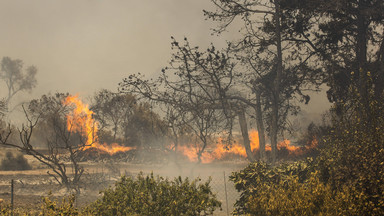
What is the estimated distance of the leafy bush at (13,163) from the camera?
26.7m

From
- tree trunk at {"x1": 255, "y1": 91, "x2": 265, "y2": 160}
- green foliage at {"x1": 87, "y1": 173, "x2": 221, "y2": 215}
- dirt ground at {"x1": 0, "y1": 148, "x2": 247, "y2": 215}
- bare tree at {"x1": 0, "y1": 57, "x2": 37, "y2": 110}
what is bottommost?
dirt ground at {"x1": 0, "y1": 148, "x2": 247, "y2": 215}

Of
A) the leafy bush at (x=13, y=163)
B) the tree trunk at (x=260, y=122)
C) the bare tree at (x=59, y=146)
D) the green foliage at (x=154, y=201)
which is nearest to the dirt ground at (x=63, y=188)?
the bare tree at (x=59, y=146)

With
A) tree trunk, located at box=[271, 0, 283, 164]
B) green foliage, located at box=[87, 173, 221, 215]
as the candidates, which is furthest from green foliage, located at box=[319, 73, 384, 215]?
tree trunk, located at box=[271, 0, 283, 164]

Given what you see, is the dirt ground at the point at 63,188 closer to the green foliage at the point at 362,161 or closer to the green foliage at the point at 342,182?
the green foliage at the point at 342,182

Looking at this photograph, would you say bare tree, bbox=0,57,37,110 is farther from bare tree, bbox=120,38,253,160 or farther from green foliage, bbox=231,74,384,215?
green foliage, bbox=231,74,384,215

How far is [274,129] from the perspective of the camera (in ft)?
60.0

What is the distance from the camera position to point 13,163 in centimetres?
2702

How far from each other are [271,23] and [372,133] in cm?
1279

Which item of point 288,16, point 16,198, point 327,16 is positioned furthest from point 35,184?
point 327,16

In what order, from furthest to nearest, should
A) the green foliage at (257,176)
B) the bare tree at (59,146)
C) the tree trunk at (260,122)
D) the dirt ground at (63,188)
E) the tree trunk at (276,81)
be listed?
the tree trunk at (260,122), the tree trunk at (276,81), the bare tree at (59,146), the dirt ground at (63,188), the green foliage at (257,176)

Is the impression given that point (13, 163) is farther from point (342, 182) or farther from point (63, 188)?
point (342, 182)

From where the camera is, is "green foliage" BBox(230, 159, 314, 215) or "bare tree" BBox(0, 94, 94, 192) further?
"bare tree" BBox(0, 94, 94, 192)

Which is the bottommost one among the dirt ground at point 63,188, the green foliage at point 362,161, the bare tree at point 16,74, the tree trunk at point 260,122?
the dirt ground at point 63,188

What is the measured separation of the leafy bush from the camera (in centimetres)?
2666
